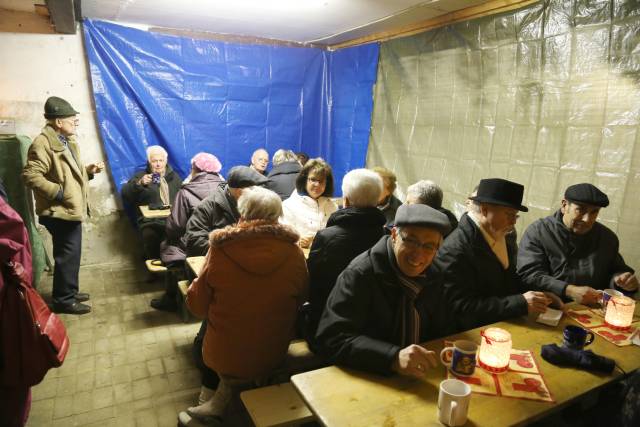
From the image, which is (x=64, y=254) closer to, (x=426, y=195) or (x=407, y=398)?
(x=426, y=195)

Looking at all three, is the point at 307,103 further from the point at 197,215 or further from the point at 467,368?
the point at 467,368

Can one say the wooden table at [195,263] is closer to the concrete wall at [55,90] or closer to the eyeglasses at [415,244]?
the eyeglasses at [415,244]

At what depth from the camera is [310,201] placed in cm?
325

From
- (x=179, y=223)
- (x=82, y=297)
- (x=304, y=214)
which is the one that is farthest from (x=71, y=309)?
(x=304, y=214)

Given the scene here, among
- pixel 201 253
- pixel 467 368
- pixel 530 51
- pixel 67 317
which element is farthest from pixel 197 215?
pixel 530 51

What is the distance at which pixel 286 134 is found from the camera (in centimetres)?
543

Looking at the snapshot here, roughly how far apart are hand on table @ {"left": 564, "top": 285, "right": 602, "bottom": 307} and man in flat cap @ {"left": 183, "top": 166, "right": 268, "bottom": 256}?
1.98m

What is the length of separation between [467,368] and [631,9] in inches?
100

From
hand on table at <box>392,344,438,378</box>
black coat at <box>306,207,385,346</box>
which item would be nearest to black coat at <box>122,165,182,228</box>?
black coat at <box>306,207,385,346</box>

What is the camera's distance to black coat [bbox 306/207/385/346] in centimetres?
209

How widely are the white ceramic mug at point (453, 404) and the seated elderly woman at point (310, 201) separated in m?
2.03

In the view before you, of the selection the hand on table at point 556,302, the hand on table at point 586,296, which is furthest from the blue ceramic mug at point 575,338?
the hand on table at point 586,296

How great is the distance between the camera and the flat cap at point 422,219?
4.70 feet

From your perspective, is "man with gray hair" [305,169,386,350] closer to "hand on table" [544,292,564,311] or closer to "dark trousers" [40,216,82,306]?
"hand on table" [544,292,564,311]
